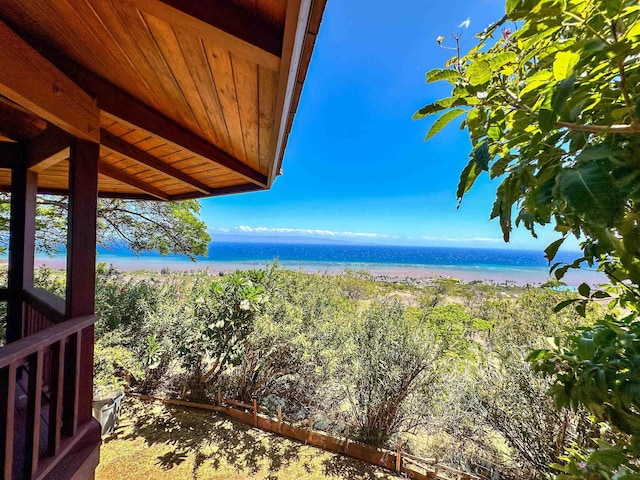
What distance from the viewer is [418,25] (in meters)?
4.44

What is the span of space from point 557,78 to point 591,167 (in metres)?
0.29

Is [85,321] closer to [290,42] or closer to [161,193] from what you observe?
[290,42]

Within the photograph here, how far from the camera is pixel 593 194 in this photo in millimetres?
458

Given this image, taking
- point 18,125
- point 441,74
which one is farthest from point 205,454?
point 441,74

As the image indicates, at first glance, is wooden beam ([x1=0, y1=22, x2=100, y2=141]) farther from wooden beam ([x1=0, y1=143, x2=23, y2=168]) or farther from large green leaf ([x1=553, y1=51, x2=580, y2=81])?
large green leaf ([x1=553, y1=51, x2=580, y2=81])

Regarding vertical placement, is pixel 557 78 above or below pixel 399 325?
above

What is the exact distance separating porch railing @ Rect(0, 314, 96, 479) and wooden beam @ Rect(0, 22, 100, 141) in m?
1.01

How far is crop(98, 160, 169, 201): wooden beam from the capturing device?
247cm

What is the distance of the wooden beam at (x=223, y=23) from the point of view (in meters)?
0.75

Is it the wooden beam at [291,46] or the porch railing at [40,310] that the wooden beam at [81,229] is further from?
the wooden beam at [291,46]

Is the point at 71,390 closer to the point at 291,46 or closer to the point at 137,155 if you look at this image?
the point at 137,155

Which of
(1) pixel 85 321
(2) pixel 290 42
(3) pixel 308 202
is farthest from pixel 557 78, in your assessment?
(3) pixel 308 202

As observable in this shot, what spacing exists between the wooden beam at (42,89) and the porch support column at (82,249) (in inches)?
6.1

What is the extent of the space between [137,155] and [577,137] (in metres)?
2.58
